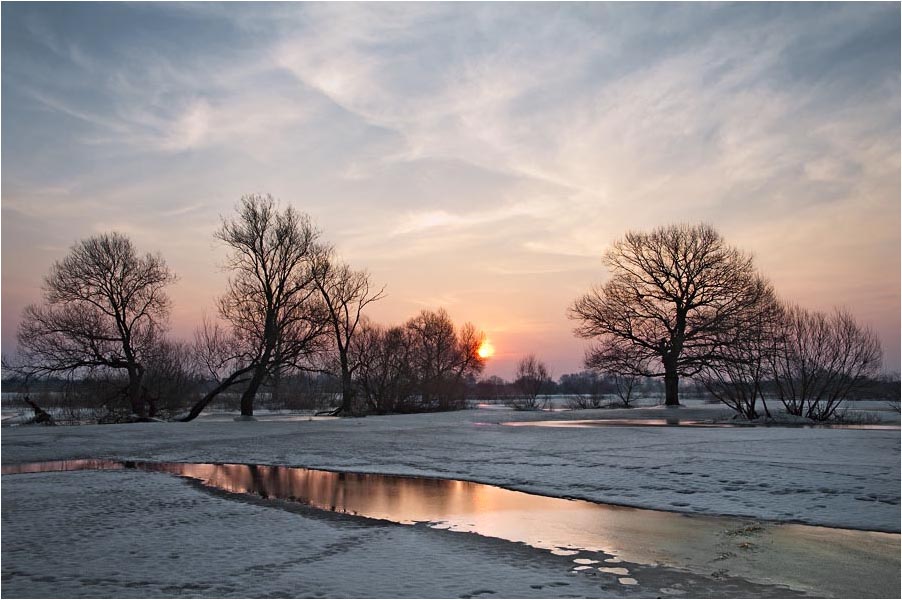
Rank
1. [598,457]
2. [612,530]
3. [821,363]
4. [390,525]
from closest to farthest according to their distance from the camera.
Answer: [612,530] → [390,525] → [598,457] → [821,363]

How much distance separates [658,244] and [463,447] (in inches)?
1131

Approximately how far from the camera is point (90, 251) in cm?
3491

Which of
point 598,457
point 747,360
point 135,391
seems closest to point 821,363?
point 747,360

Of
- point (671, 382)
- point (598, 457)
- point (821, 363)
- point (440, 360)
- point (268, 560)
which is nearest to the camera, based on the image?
point (268, 560)

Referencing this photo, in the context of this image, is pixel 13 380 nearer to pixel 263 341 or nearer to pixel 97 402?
pixel 97 402

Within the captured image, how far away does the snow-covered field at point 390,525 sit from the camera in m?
6.02

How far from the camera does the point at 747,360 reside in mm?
30344

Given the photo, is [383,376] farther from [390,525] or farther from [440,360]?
[390,525]

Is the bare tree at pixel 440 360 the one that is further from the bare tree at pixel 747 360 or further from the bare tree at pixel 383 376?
the bare tree at pixel 747 360

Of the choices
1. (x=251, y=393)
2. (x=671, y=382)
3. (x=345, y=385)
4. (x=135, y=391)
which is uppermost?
(x=671, y=382)

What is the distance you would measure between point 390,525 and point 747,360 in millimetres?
→ 26416

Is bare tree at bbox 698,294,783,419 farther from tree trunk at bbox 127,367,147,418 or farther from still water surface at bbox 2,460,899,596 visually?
tree trunk at bbox 127,367,147,418

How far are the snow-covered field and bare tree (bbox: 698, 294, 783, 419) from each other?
381 inches

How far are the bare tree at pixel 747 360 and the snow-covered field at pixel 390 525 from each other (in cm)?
969
